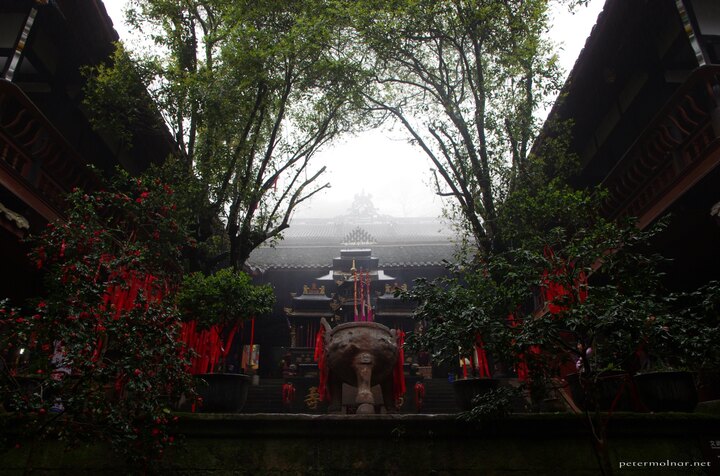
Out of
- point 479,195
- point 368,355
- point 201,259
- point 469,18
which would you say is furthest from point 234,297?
point 469,18

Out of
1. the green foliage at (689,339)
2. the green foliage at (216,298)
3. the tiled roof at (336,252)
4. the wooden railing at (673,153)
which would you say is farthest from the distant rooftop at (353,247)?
the green foliage at (689,339)

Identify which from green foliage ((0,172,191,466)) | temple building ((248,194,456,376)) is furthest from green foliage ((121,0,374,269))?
temple building ((248,194,456,376))

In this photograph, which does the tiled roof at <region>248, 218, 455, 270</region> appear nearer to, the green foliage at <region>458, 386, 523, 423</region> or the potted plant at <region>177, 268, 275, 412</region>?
the potted plant at <region>177, 268, 275, 412</region>

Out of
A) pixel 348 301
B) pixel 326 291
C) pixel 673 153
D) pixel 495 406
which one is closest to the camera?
pixel 495 406

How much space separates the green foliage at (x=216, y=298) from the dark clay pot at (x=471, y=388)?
2.98 m

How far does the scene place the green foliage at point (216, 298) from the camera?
22.5 ft

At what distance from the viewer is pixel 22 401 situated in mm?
3545

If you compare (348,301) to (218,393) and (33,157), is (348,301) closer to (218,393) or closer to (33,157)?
(218,393)

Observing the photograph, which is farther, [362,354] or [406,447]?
[362,354]

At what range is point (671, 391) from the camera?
5.18m

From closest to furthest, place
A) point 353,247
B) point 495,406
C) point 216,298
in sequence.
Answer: point 495,406, point 216,298, point 353,247

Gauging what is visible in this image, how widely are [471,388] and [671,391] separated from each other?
2.11m

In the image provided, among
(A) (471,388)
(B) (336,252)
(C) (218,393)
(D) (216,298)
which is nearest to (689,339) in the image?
(A) (471,388)

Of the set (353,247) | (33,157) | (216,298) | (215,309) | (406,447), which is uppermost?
(353,247)
